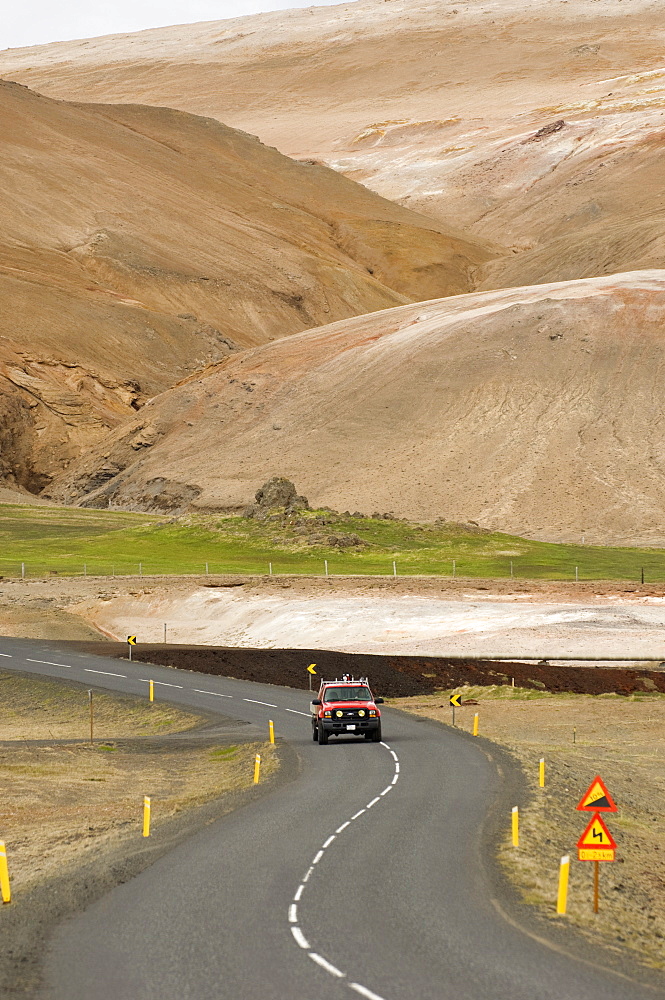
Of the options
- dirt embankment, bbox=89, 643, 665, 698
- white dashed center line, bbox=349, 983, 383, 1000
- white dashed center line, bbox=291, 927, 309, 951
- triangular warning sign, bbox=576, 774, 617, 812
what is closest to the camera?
white dashed center line, bbox=349, 983, 383, 1000

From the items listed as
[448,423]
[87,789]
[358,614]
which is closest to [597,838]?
[87,789]

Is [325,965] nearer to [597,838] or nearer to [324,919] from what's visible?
[324,919]

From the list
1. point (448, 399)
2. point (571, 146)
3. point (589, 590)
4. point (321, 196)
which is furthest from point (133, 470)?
point (571, 146)

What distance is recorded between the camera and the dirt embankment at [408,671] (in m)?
38.4

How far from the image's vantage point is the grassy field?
66312 millimetres

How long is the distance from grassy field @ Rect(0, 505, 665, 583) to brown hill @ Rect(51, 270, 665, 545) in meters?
6.22

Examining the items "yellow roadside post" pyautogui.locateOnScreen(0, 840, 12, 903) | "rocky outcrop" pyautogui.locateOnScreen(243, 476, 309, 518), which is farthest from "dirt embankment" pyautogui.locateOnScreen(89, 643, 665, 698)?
"rocky outcrop" pyautogui.locateOnScreen(243, 476, 309, 518)

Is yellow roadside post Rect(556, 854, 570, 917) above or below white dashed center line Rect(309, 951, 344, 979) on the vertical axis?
above

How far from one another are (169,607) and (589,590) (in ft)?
65.5

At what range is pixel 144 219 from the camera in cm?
15088

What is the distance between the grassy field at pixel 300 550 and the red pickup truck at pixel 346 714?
35.7m

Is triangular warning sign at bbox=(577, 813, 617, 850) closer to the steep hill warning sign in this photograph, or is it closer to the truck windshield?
the steep hill warning sign

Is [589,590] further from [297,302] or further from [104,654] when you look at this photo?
[297,302]

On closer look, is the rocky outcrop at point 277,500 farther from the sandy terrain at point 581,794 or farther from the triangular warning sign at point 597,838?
the triangular warning sign at point 597,838
